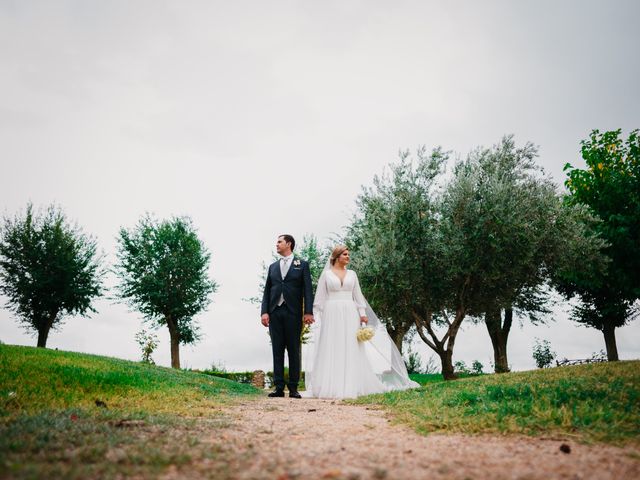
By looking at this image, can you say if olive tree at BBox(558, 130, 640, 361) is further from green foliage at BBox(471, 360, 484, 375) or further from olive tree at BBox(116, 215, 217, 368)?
olive tree at BBox(116, 215, 217, 368)

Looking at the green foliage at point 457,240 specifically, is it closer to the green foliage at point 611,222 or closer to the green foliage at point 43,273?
the green foliage at point 611,222

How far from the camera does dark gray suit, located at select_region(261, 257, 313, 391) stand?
1039cm

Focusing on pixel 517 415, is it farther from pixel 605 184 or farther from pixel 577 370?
pixel 605 184

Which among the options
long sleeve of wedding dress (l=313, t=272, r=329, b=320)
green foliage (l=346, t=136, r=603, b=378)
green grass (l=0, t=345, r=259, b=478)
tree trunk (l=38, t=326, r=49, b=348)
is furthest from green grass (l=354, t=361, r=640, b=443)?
tree trunk (l=38, t=326, r=49, b=348)

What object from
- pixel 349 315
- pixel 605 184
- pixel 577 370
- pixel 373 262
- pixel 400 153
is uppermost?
pixel 605 184

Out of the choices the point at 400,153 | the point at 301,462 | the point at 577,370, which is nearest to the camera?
the point at 301,462

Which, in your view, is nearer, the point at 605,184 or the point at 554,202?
the point at 554,202

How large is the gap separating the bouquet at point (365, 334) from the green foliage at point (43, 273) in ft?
83.3

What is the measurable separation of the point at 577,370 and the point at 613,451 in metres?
5.16

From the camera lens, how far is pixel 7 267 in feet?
99.6

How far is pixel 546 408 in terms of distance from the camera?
534cm

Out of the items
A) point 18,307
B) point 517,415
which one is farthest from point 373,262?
point 18,307

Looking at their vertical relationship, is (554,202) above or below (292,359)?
above

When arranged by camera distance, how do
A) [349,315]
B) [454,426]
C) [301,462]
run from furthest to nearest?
[349,315]
[454,426]
[301,462]
